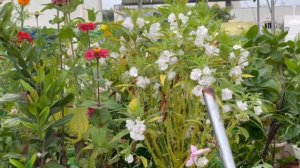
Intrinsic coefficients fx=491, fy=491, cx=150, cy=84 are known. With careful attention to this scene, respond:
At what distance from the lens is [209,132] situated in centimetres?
149

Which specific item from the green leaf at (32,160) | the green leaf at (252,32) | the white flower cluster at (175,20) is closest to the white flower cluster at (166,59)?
the white flower cluster at (175,20)

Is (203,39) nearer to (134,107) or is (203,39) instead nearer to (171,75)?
(171,75)

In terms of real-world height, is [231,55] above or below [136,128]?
above

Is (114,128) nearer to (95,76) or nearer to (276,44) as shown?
(95,76)

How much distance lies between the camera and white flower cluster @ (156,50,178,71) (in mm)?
1436

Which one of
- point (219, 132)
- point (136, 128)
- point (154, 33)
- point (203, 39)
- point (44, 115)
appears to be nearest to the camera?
point (219, 132)

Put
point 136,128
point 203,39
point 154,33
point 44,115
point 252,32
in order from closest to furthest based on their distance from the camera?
point 44,115 → point 136,128 → point 203,39 → point 154,33 → point 252,32

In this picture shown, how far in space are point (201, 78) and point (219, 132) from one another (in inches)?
18.1

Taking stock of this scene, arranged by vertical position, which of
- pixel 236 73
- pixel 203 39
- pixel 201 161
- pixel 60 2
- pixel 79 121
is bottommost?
pixel 201 161

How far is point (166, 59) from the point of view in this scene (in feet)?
4.73

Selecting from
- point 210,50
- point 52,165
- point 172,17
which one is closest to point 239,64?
point 210,50

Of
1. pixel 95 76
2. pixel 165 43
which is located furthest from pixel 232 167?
pixel 95 76

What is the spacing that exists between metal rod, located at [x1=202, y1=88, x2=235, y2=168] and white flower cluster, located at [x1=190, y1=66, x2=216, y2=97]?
0.35 metres

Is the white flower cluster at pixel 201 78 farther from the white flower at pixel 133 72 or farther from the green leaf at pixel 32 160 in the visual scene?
the green leaf at pixel 32 160
